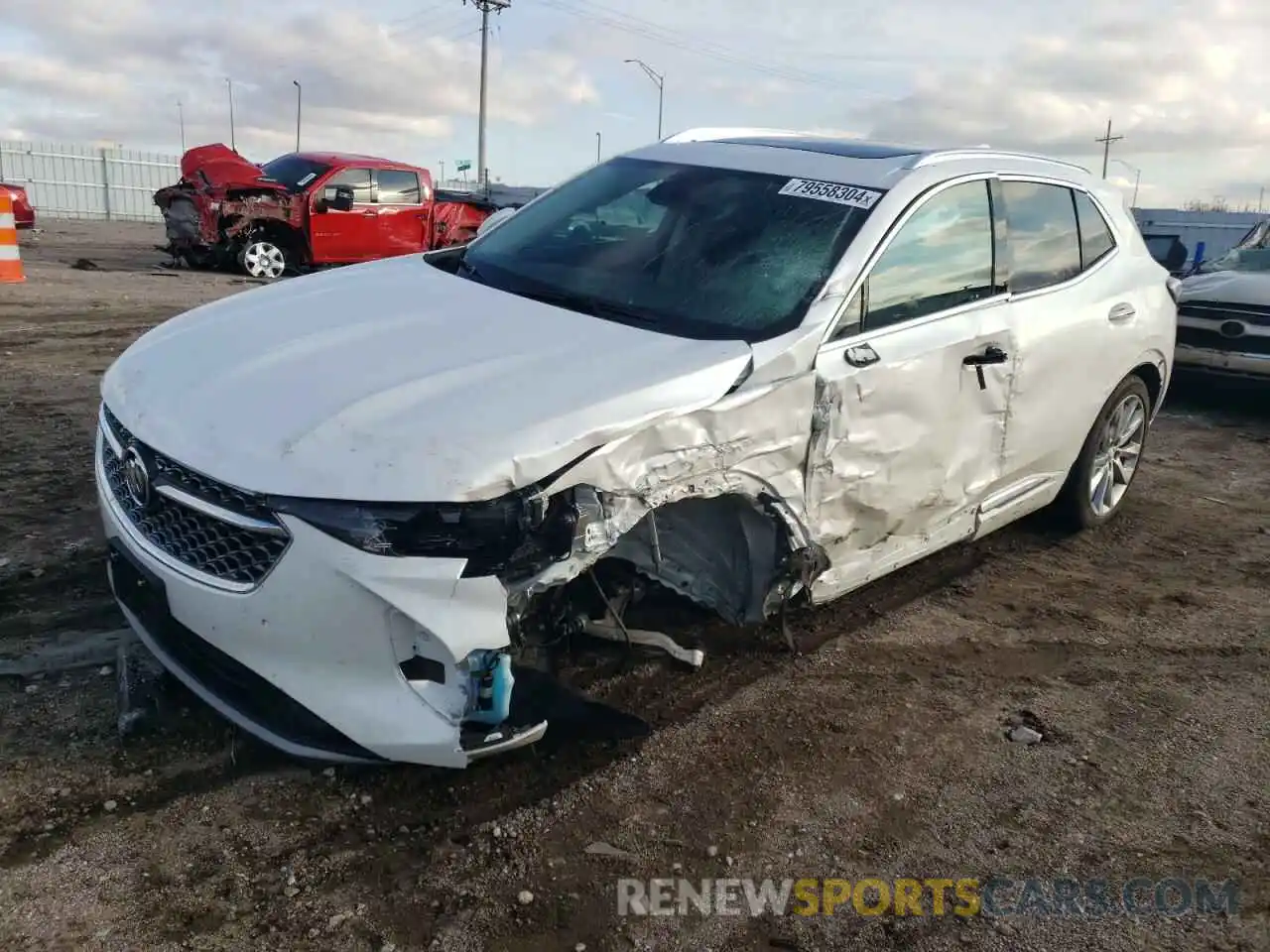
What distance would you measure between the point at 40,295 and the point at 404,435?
Result: 10975 millimetres

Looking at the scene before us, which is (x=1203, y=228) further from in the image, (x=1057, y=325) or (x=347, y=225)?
(x=1057, y=325)

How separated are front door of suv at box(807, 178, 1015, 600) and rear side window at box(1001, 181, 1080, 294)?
6.8 inches

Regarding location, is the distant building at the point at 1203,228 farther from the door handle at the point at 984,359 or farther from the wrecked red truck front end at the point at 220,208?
the door handle at the point at 984,359

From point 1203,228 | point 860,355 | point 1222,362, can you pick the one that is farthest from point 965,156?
point 1203,228

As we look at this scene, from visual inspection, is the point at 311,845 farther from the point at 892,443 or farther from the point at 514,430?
the point at 892,443

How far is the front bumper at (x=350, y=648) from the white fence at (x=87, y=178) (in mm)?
35549

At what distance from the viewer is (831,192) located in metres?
3.72

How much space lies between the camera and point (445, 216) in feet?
55.6

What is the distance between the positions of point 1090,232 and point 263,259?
1305cm

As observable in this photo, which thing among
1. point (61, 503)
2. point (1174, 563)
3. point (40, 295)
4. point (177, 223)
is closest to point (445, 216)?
point (177, 223)

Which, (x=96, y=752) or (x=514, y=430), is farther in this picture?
(x=96, y=752)

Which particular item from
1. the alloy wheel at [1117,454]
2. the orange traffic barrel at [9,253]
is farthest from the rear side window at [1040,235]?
the orange traffic barrel at [9,253]

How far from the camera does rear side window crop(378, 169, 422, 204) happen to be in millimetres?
15922

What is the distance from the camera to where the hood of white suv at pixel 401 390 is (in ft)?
8.00
